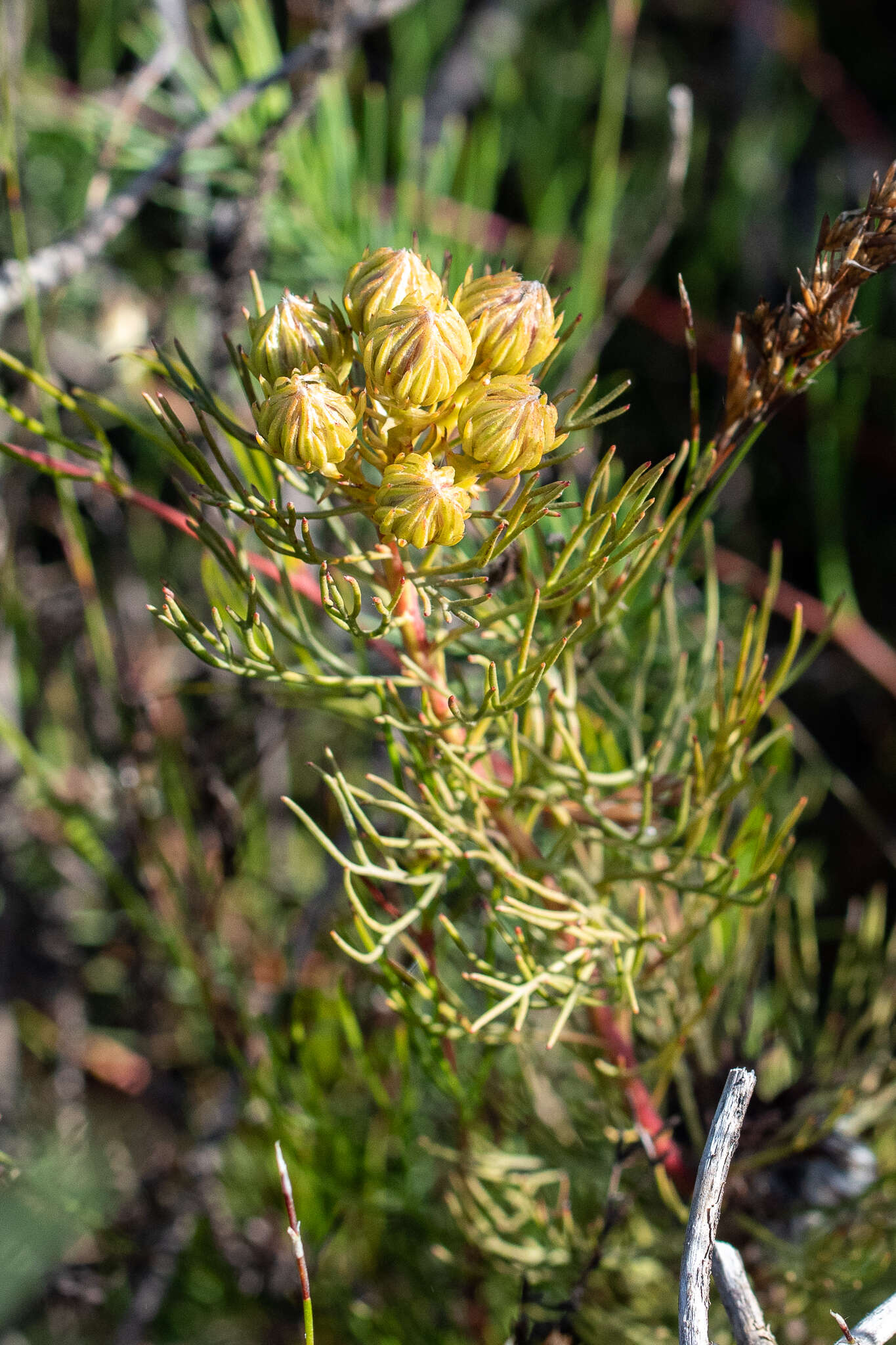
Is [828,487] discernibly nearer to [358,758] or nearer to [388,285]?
[358,758]

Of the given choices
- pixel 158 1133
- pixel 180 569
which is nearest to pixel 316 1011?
pixel 158 1133

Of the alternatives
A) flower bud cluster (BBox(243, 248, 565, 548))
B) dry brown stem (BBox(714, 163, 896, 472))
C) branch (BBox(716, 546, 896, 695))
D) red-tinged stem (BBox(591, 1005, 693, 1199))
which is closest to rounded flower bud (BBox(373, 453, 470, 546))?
flower bud cluster (BBox(243, 248, 565, 548))

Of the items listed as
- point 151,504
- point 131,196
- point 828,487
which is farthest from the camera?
point 828,487

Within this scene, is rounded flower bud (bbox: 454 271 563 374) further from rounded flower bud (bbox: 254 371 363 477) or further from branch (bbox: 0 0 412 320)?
branch (bbox: 0 0 412 320)

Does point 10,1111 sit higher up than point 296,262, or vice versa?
point 296,262

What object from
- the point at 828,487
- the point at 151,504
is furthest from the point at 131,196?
the point at 828,487

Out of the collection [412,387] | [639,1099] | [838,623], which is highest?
[412,387]

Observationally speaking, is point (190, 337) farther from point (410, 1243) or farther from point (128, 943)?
point (410, 1243)

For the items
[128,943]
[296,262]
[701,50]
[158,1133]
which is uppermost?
[701,50]
